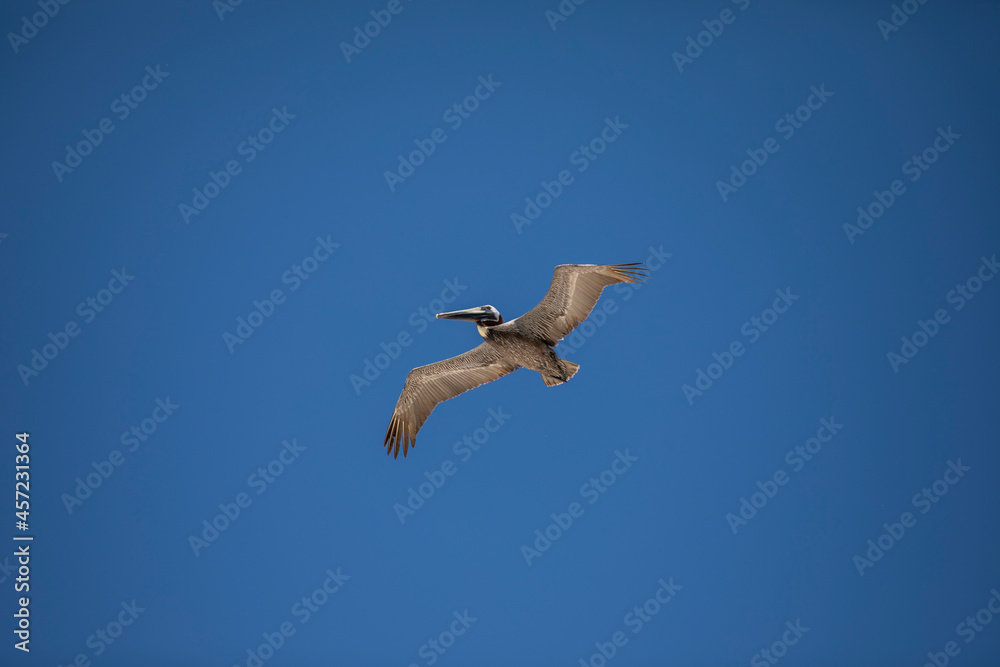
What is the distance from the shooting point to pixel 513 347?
15.6 metres

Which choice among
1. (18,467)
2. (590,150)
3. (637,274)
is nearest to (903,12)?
(590,150)

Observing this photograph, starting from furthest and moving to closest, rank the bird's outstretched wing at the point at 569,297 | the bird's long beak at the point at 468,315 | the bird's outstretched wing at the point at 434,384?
the bird's outstretched wing at the point at 434,384 → the bird's long beak at the point at 468,315 → the bird's outstretched wing at the point at 569,297

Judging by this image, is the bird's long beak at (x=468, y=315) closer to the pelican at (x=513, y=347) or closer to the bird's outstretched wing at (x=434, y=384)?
the pelican at (x=513, y=347)

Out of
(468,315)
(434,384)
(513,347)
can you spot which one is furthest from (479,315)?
(434,384)

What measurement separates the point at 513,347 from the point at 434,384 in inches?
64.8

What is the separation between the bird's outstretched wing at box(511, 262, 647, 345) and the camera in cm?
1462

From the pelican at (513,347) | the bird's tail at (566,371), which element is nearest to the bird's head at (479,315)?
the pelican at (513,347)

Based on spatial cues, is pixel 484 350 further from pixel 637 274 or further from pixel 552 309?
pixel 637 274

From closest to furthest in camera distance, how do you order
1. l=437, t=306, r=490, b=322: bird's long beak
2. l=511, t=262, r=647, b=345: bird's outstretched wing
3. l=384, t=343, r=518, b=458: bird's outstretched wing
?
l=511, t=262, r=647, b=345: bird's outstretched wing < l=437, t=306, r=490, b=322: bird's long beak < l=384, t=343, r=518, b=458: bird's outstretched wing

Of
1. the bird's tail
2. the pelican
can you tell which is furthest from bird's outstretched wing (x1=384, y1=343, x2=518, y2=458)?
the bird's tail

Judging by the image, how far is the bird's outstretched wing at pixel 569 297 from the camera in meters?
14.6

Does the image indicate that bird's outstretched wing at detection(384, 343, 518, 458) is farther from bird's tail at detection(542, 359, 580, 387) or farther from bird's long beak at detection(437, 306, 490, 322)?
bird's tail at detection(542, 359, 580, 387)

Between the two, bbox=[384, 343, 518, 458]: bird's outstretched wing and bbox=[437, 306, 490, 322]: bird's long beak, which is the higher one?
bbox=[437, 306, 490, 322]: bird's long beak

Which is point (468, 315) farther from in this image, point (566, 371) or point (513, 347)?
point (566, 371)
